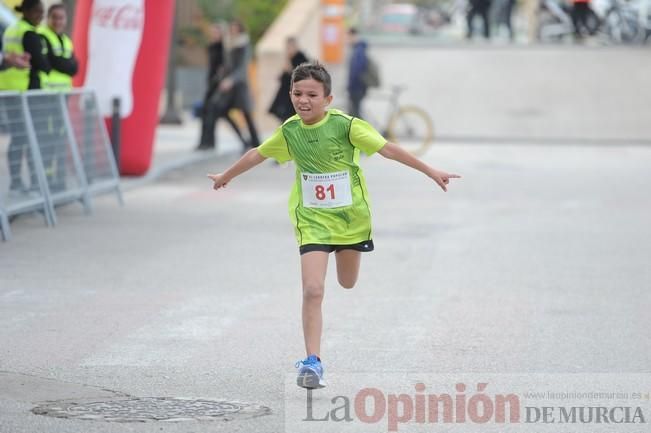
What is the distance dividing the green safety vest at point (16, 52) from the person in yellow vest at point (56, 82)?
19cm

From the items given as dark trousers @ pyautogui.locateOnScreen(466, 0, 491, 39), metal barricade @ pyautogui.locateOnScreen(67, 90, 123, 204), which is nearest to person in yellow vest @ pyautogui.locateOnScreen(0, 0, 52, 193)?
metal barricade @ pyautogui.locateOnScreen(67, 90, 123, 204)

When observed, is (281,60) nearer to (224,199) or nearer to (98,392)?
(224,199)

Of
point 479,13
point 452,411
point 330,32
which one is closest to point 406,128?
point 330,32

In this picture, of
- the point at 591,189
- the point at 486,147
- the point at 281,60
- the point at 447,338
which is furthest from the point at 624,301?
the point at 281,60

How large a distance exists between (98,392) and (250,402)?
0.75 meters

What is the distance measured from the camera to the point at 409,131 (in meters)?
24.6

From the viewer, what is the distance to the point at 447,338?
836cm

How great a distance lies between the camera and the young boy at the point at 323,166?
7020 millimetres

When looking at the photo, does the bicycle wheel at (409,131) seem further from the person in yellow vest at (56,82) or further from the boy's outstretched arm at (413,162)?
the boy's outstretched arm at (413,162)

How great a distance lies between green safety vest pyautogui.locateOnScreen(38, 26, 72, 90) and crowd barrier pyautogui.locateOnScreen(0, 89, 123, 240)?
0.18 m

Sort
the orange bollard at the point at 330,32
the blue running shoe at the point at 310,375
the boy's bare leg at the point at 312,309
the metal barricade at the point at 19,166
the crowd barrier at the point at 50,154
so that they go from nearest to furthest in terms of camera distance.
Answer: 1. the blue running shoe at the point at 310,375
2. the boy's bare leg at the point at 312,309
3. the metal barricade at the point at 19,166
4. the crowd barrier at the point at 50,154
5. the orange bollard at the point at 330,32

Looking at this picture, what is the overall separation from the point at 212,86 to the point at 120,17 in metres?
5.11

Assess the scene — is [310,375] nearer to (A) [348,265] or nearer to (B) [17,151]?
(A) [348,265]

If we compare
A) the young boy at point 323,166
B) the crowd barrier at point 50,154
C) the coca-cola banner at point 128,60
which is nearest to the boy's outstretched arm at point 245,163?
the young boy at point 323,166
